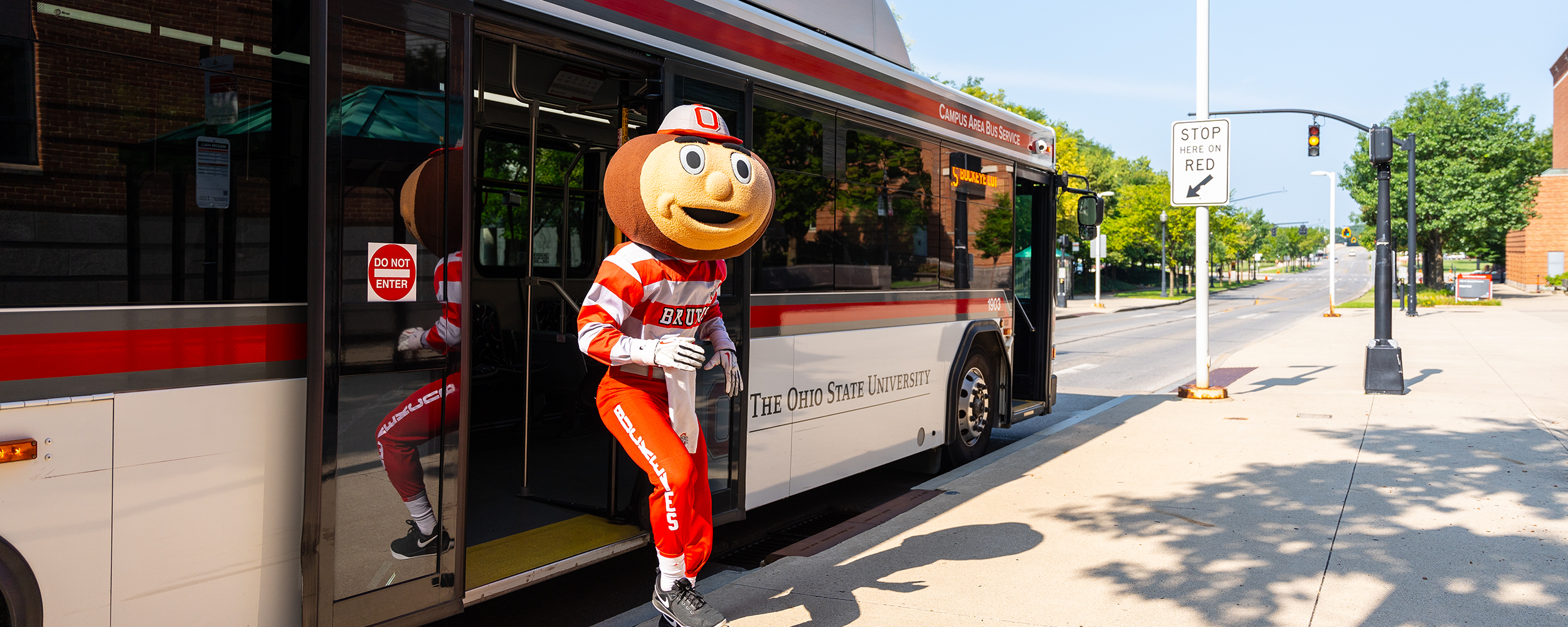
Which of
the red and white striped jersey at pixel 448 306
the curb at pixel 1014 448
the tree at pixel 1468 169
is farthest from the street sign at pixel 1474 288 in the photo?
the red and white striped jersey at pixel 448 306

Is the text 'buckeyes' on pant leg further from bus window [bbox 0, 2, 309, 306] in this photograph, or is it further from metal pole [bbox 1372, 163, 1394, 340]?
metal pole [bbox 1372, 163, 1394, 340]

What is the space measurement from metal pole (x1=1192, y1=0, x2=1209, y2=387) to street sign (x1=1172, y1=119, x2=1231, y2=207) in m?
0.21

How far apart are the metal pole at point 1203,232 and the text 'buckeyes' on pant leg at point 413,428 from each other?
984 cm

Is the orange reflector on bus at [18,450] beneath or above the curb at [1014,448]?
above

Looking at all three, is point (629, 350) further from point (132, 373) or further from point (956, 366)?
point (956, 366)

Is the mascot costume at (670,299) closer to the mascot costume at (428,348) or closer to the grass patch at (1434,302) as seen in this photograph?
the mascot costume at (428,348)

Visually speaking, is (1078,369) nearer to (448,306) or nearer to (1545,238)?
(448,306)

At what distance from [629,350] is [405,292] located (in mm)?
811

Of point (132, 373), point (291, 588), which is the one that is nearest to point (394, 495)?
point (291, 588)

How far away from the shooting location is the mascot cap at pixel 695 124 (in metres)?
3.96

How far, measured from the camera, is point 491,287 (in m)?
7.16

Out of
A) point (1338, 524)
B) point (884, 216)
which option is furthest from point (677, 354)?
point (1338, 524)

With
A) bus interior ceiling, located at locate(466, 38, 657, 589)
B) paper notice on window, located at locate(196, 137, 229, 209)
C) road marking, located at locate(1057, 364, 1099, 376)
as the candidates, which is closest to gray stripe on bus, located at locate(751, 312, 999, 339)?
bus interior ceiling, located at locate(466, 38, 657, 589)

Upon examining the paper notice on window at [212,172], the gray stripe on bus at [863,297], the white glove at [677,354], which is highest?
the paper notice on window at [212,172]
